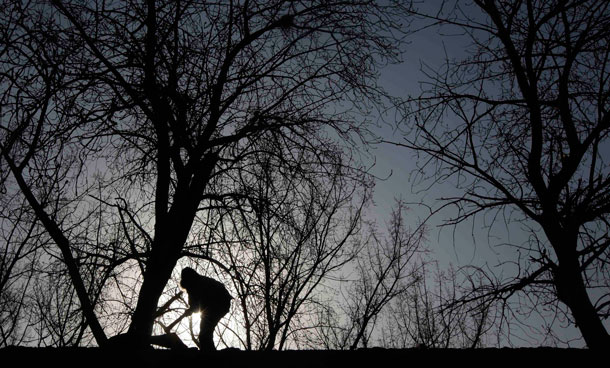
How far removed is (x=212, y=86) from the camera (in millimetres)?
4637

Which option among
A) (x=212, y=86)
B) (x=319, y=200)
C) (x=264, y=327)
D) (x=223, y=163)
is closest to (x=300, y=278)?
(x=264, y=327)

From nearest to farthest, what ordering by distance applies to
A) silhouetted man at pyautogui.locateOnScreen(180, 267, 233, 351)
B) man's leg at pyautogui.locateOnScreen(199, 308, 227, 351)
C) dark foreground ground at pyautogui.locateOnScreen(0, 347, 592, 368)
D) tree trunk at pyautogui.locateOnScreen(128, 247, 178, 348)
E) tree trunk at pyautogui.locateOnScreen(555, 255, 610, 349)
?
dark foreground ground at pyautogui.locateOnScreen(0, 347, 592, 368), man's leg at pyautogui.locateOnScreen(199, 308, 227, 351), silhouetted man at pyautogui.locateOnScreen(180, 267, 233, 351), tree trunk at pyautogui.locateOnScreen(555, 255, 610, 349), tree trunk at pyautogui.locateOnScreen(128, 247, 178, 348)

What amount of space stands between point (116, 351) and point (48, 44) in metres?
3.22

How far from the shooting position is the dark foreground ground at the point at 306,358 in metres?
2.14

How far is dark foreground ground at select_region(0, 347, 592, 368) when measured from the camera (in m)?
2.14

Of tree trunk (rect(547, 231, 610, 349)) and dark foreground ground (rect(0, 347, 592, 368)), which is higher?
tree trunk (rect(547, 231, 610, 349))

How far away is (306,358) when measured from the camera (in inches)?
88.6

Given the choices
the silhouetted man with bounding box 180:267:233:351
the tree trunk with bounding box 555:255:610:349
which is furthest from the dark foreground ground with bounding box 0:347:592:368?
the tree trunk with bounding box 555:255:610:349

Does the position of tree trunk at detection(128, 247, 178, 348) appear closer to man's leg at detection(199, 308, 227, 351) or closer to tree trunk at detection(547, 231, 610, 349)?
man's leg at detection(199, 308, 227, 351)

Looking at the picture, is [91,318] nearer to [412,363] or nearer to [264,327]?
[412,363]

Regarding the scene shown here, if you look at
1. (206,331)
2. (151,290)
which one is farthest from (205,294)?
(151,290)

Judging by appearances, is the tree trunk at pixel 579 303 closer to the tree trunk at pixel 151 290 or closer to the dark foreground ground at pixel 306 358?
the dark foreground ground at pixel 306 358

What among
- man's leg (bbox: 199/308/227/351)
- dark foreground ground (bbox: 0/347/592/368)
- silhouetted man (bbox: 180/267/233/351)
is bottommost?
dark foreground ground (bbox: 0/347/592/368)

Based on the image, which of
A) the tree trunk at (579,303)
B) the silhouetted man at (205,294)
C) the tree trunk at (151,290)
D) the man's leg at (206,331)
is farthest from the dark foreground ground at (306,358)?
the tree trunk at (151,290)
